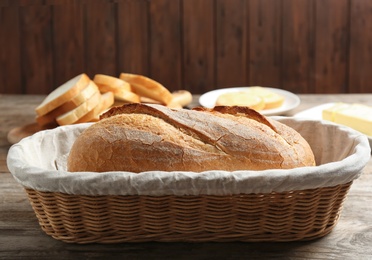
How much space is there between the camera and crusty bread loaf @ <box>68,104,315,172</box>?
1200 mm

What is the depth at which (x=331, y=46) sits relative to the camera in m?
3.65

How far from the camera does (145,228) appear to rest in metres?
1.18

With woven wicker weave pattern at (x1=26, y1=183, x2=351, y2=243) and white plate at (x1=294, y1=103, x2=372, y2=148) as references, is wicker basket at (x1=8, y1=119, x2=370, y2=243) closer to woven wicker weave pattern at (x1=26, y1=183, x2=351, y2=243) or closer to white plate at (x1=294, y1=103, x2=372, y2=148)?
woven wicker weave pattern at (x1=26, y1=183, x2=351, y2=243)

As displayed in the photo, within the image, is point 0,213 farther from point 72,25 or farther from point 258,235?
point 72,25

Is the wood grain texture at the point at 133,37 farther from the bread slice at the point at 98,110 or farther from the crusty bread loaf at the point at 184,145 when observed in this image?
the crusty bread loaf at the point at 184,145

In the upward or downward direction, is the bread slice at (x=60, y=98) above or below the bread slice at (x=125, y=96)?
above

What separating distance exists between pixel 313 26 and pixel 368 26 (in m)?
0.29

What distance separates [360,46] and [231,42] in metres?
0.67

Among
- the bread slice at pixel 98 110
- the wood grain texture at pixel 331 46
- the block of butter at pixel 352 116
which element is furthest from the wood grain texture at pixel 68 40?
the block of butter at pixel 352 116

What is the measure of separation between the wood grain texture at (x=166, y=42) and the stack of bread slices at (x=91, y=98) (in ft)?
4.15

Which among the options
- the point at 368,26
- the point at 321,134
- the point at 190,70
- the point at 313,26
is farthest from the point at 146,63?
the point at 321,134

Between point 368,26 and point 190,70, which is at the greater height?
point 368,26

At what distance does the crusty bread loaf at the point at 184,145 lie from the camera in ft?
3.94

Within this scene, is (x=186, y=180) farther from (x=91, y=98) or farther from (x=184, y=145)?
(x=91, y=98)
